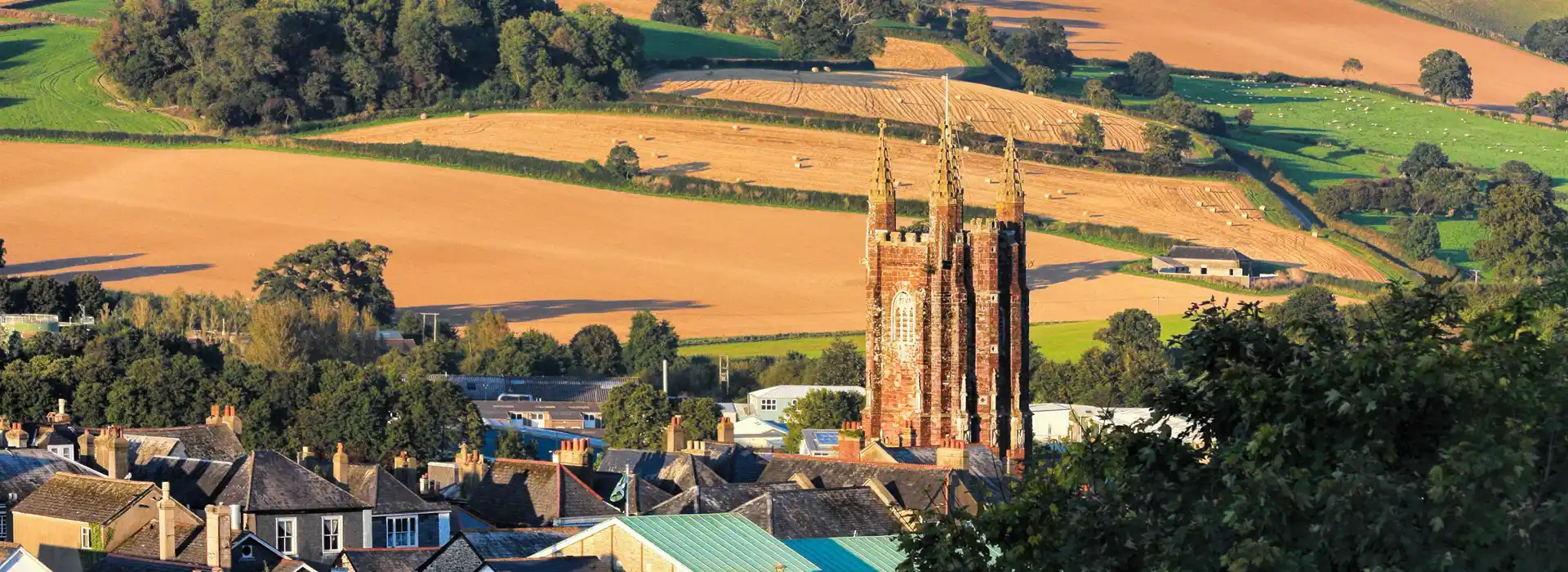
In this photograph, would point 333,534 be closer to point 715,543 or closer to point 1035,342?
point 715,543

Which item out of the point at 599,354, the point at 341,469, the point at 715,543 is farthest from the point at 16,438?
the point at 599,354

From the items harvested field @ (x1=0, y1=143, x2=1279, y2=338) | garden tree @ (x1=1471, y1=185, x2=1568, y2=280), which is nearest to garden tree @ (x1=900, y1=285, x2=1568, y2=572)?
garden tree @ (x1=1471, y1=185, x2=1568, y2=280)

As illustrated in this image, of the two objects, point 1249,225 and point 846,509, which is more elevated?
point 846,509

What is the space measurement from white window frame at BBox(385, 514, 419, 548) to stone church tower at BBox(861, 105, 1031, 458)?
22.9m

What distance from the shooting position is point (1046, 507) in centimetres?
3706

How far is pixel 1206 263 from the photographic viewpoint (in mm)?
180000

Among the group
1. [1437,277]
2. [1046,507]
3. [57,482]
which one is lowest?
[57,482]

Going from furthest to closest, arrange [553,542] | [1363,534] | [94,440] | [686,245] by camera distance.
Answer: [686,245] < [94,440] < [553,542] < [1363,534]

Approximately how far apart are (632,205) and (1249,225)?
129 ft

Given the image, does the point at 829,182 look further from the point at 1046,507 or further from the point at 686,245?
the point at 1046,507

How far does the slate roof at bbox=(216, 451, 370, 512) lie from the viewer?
71.4m

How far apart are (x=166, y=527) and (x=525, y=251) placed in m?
124

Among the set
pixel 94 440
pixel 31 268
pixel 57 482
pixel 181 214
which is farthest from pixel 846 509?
pixel 181 214

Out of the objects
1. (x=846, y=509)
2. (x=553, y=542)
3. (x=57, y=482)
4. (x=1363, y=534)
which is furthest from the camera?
(x=57, y=482)
